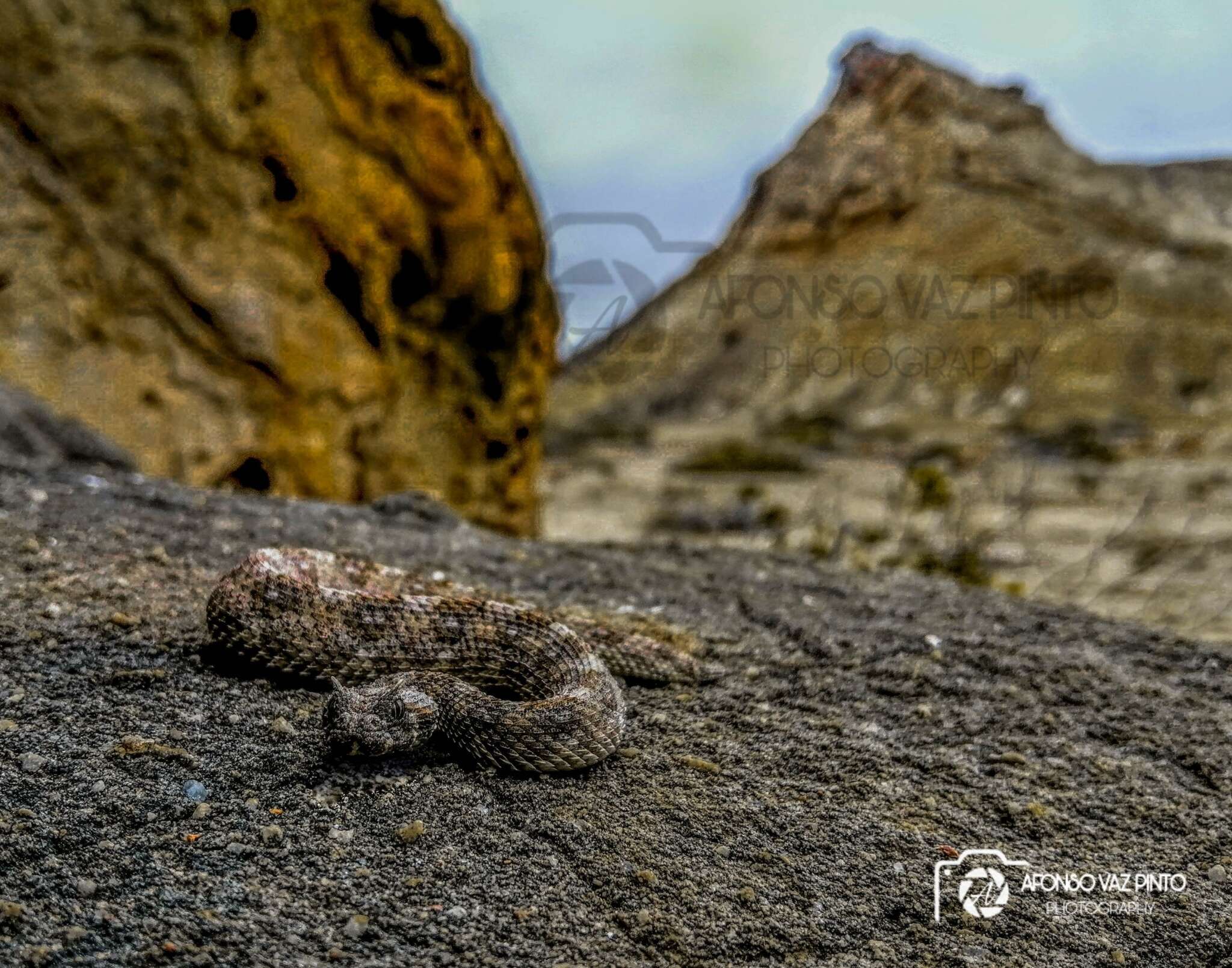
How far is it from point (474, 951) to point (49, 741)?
1884 millimetres

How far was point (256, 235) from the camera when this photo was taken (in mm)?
9242

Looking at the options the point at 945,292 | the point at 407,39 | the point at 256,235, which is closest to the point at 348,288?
the point at 256,235

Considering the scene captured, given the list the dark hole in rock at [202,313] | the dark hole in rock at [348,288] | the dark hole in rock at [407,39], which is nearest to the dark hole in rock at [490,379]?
the dark hole in rock at [348,288]

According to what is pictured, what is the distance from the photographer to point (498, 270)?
11.3m

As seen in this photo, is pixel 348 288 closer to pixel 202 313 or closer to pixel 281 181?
pixel 281 181

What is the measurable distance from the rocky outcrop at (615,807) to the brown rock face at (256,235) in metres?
3.40

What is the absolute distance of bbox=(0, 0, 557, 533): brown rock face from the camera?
8.41 metres

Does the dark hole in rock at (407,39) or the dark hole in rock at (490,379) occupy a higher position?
the dark hole in rock at (407,39)

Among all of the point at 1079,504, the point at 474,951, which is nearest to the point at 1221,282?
the point at 1079,504

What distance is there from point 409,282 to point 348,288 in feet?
2.64

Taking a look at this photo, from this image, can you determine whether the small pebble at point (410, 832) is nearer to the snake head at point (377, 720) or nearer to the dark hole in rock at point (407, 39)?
the snake head at point (377, 720)

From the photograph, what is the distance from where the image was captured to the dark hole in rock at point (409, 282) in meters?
10.5

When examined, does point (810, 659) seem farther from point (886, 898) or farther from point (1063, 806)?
point (886, 898)

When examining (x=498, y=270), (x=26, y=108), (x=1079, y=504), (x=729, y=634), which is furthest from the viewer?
(x=1079, y=504)
